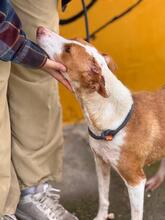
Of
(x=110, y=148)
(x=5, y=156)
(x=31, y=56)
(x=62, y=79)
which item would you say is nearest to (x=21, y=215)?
(x=5, y=156)

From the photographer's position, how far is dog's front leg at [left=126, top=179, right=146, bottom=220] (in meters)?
2.87

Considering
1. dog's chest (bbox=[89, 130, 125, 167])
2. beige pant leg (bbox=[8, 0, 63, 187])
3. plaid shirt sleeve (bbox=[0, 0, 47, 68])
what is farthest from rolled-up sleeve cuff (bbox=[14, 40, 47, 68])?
dog's chest (bbox=[89, 130, 125, 167])

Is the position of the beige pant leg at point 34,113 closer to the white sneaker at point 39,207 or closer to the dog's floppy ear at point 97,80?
the white sneaker at point 39,207

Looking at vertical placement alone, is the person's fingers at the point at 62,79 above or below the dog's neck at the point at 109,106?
above

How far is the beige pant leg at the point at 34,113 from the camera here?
9.32 feet

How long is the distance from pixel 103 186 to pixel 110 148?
0.38 m

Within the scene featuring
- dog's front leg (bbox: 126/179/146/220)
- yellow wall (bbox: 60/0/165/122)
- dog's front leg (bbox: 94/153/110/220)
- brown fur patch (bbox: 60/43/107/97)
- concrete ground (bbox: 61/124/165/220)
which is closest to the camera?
brown fur patch (bbox: 60/43/107/97)

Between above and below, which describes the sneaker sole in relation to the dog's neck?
below

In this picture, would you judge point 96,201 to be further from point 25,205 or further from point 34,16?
point 34,16

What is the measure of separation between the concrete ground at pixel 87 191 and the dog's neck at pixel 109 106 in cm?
65

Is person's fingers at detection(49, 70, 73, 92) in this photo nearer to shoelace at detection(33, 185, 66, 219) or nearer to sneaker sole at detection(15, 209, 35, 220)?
shoelace at detection(33, 185, 66, 219)

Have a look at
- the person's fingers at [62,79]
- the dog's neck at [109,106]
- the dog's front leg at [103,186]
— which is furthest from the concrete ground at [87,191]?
the person's fingers at [62,79]

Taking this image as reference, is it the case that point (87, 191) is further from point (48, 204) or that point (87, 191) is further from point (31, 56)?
point (31, 56)

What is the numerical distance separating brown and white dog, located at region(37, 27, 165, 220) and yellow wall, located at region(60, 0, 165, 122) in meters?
0.93
